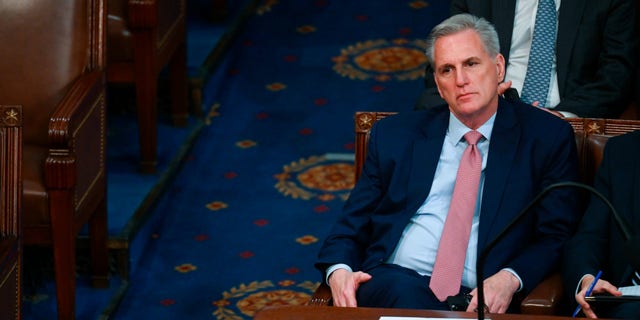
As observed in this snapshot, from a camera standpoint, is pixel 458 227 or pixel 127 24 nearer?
pixel 458 227

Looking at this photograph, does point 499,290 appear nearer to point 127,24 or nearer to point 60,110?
point 60,110

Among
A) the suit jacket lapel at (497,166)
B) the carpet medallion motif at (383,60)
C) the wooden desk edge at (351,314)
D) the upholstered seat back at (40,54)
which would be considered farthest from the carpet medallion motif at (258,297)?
the carpet medallion motif at (383,60)

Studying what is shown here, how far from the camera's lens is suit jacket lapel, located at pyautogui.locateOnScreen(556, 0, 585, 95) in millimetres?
3939

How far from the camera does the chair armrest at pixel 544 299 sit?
2812 millimetres

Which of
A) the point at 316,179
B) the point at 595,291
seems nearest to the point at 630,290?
the point at 595,291

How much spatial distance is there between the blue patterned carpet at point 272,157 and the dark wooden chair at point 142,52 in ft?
0.82

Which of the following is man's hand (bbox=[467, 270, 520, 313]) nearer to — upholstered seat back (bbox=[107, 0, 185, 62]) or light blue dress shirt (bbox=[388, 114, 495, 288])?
Result: light blue dress shirt (bbox=[388, 114, 495, 288])

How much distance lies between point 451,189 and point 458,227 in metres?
0.12

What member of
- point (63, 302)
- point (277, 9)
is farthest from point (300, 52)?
point (63, 302)

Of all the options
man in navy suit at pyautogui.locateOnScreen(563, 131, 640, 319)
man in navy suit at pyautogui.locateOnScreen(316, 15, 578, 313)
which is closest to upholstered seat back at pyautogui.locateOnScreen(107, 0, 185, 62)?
man in navy suit at pyautogui.locateOnScreen(316, 15, 578, 313)

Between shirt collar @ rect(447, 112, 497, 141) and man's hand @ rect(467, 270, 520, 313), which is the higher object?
shirt collar @ rect(447, 112, 497, 141)

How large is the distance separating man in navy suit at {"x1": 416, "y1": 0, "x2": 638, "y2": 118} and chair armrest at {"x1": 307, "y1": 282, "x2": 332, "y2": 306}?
1081 mm

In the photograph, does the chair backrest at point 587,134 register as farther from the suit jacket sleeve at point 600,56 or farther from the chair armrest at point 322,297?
the suit jacket sleeve at point 600,56

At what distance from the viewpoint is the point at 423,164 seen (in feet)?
10.5
